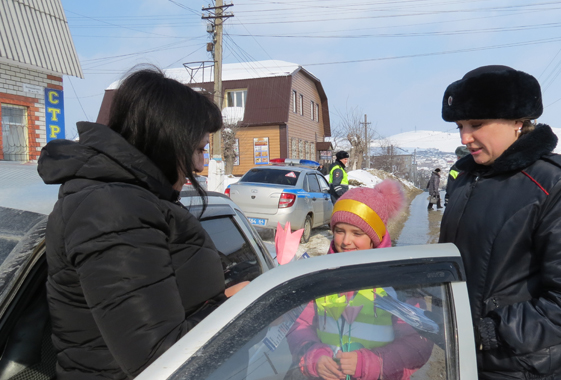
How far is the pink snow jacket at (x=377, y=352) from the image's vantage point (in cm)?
119

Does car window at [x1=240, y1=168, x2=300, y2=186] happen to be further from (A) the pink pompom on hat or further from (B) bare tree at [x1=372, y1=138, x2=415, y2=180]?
(B) bare tree at [x1=372, y1=138, x2=415, y2=180]

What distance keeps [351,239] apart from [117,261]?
131 centimetres

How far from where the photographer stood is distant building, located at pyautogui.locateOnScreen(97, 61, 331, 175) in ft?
88.8

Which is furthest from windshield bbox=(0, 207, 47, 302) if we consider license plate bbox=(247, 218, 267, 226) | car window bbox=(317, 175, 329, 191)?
car window bbox=(317, 175, 329, 191)

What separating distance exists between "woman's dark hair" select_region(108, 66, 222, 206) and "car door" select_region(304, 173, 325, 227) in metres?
8.27

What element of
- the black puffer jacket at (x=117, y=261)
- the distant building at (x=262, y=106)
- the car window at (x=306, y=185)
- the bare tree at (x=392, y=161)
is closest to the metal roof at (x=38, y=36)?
the car window at (x=306, y=185)

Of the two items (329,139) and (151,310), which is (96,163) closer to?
(151,310)

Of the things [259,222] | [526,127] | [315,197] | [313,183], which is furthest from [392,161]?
[526,127]

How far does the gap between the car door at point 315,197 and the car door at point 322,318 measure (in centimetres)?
831

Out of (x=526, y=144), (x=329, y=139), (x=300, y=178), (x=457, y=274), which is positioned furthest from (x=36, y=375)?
(x=329, y=139)

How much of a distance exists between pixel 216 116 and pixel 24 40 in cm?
Result: 948

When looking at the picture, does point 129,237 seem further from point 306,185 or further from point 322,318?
point 306,185

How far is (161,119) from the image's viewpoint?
135cm

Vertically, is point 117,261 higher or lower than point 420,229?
higher
